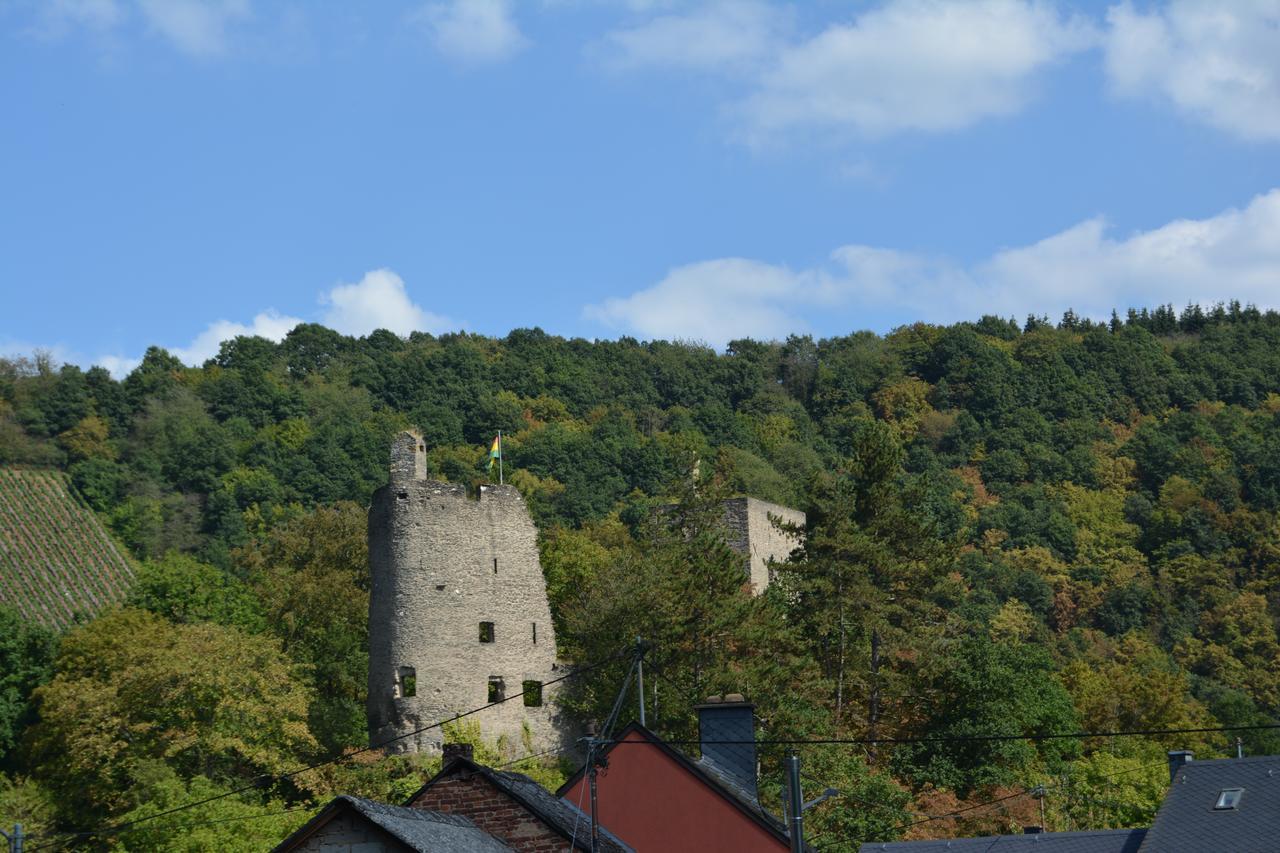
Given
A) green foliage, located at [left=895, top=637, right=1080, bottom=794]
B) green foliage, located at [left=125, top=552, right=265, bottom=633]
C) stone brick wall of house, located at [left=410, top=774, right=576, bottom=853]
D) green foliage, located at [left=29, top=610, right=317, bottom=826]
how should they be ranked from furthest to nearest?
green foliage, located at [left=125, top=552, right=265, bottom=633], green foliage, located at [left=895, top=637, right=1080, bottom=794], green foliage, located at [left=29, top=610, right=317, bottom=826], stone brick wall of house, located at [left=410, top=774, right=576, bottom=853]

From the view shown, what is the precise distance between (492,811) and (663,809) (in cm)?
513

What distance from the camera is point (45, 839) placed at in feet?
154

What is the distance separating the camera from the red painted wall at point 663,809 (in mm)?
29812

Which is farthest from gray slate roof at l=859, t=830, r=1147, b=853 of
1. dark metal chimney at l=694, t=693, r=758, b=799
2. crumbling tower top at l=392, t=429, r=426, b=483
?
crumbling tower top at l=392, t=429, r=426, b=483

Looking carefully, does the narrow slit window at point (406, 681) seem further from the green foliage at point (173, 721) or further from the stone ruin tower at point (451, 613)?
the green foliage at point (173, 721)

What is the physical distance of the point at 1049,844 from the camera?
1177 inches

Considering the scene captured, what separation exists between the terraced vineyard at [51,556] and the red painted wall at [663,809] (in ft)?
144

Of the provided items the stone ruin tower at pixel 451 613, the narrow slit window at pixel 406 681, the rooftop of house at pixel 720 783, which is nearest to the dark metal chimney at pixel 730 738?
the rooftop of house at pixel 720 783

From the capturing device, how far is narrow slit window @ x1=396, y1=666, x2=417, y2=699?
49656mm

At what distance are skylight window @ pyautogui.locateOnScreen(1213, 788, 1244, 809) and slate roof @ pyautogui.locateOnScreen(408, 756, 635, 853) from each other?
29.8 feet

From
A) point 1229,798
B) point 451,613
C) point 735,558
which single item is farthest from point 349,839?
point 735,558

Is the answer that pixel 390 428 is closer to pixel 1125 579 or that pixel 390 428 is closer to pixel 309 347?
pixel 309 347

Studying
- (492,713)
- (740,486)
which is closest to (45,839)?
(492,713)

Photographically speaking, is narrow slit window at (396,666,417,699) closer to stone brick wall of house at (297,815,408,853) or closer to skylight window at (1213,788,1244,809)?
skylight window at (1213,788,1244,809)
